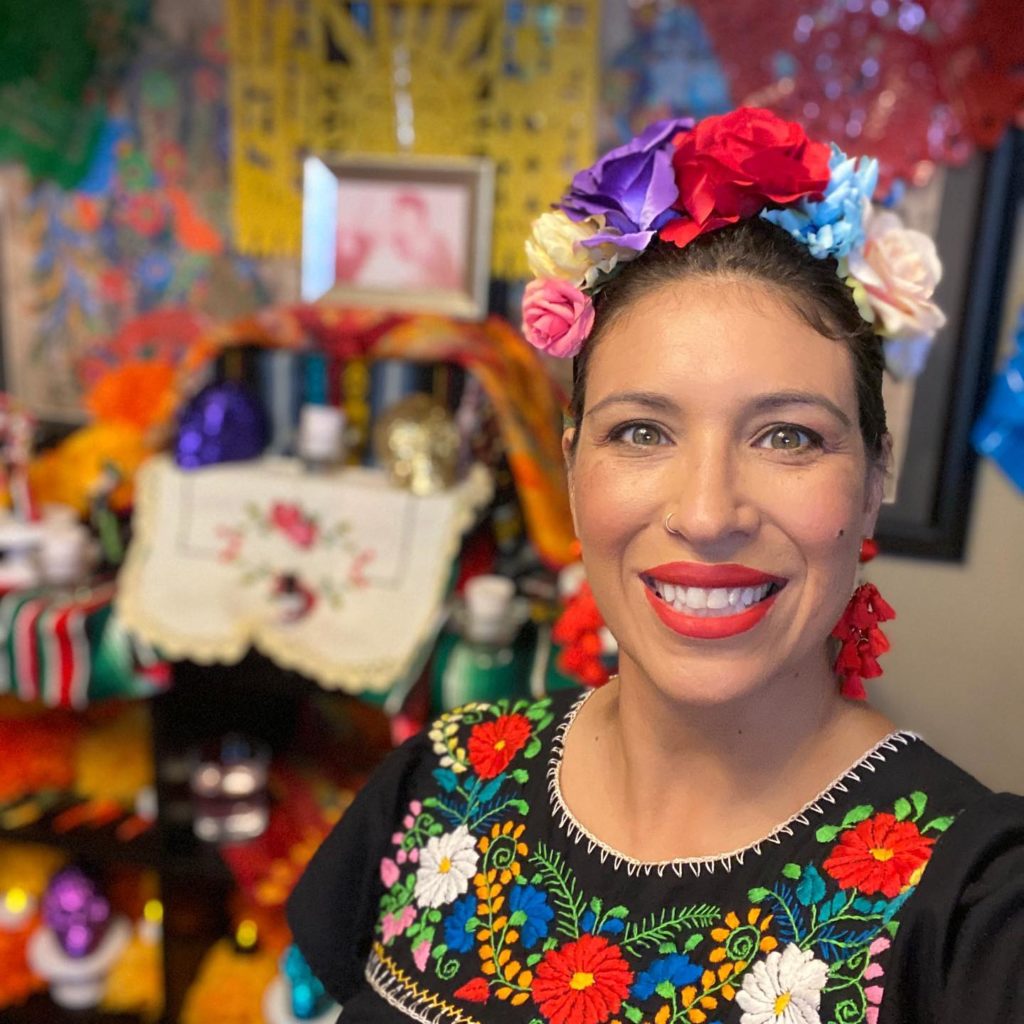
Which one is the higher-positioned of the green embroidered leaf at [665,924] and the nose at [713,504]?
the nose at [713,504]

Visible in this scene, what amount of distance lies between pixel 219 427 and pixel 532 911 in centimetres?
129

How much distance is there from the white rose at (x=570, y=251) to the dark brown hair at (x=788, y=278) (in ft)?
0.10

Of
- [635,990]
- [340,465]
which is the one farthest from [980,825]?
[340,465]

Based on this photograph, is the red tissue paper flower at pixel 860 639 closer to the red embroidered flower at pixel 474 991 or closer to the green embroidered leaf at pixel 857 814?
the green embroidered leaf at pixel 857 814

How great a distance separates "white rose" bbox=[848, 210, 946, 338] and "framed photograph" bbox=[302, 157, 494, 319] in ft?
4.28

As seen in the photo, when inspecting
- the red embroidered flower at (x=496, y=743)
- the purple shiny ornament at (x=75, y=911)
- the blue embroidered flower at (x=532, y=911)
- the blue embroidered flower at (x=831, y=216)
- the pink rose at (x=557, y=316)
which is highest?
the blue embroidered flower at (x=831, y=216)

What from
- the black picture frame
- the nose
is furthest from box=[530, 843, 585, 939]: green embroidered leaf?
the black picture frame

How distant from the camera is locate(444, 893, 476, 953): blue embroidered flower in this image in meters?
0.92

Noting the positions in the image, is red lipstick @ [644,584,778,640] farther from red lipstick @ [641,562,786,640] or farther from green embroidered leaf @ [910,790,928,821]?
green embroidered leaf @ [910,790,928,821]

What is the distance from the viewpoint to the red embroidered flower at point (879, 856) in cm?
75

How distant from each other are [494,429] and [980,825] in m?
1.30

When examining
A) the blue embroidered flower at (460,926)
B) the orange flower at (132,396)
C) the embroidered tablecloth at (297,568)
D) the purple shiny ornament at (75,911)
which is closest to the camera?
the blue embroidered flower at (460,926)

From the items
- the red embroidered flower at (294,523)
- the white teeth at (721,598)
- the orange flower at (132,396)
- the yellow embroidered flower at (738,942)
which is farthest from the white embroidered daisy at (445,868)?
the orange flower at (132,396)

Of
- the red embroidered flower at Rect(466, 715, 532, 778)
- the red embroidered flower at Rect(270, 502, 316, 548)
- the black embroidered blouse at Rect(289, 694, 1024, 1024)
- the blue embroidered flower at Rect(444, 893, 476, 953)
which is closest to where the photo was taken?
the black embroidered blouse at Rect(289, 694, 1024, 1024)
